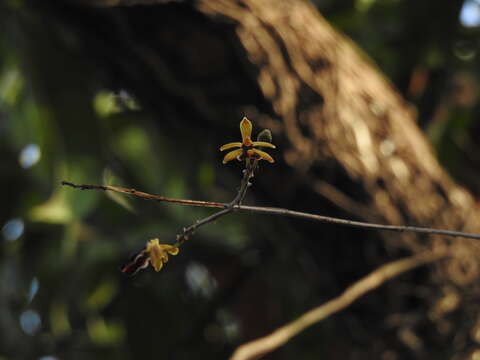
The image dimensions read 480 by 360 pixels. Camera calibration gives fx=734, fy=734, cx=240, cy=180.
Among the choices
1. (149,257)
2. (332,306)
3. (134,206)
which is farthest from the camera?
(134,206)

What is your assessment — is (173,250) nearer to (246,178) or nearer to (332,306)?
(246,178)

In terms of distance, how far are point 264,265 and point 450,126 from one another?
1.72 ft

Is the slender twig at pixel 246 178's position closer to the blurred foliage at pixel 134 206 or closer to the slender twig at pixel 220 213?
the slender twig at pixel 220 213

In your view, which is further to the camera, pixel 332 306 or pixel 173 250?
pixel 332 306

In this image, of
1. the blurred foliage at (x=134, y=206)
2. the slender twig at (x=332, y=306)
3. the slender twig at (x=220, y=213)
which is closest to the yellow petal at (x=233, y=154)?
the slender twig at (x=220, y=213)

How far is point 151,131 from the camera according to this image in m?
1.43

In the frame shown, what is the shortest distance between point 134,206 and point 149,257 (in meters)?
1.01

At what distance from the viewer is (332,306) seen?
0.93 meters

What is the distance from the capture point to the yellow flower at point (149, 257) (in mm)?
435

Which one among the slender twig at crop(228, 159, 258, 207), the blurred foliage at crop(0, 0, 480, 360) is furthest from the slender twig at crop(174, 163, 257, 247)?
the blurred foliage at crop(0, 0, 480, 360)

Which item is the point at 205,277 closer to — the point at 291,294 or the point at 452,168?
the point at 291,294

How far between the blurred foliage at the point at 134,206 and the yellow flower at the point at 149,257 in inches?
35.5

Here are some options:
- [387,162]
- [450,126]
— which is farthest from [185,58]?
[450,126]

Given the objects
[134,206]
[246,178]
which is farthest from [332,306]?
[134,206]
